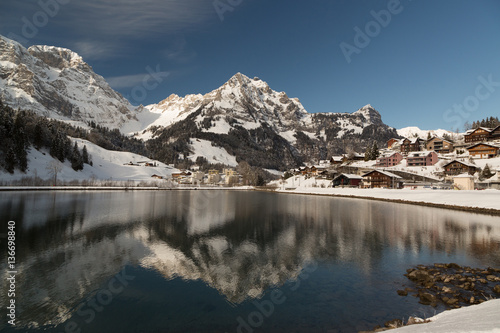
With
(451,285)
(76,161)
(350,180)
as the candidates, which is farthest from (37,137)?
(451,285)

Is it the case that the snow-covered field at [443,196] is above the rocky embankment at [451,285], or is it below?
above

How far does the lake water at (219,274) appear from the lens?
1249 cm

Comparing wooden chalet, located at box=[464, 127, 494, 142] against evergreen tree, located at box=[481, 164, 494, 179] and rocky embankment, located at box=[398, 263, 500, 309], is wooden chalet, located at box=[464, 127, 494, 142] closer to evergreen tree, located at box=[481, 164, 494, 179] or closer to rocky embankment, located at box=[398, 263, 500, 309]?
evergreen tree, located at box=[481, 164, 494, 179]

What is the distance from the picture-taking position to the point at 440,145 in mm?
145750

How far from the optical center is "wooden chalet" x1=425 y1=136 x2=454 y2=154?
142 meters

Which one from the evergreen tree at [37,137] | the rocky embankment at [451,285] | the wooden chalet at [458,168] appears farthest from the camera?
the evergreen tree at [37,137]

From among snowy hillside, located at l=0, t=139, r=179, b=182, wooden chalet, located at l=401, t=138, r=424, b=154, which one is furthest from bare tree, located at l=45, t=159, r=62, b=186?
wooden chalet, located at l=401, t=138, r=424, b=154

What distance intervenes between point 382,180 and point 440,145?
69.7 m

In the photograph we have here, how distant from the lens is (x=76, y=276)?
16953 millimetres

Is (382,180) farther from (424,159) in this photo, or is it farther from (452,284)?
(452,284)

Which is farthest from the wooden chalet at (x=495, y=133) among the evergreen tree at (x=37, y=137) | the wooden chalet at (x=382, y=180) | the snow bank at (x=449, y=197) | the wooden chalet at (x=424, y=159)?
the evergreen tree at (x=37, y=137)

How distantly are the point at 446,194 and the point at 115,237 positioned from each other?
2970 inches

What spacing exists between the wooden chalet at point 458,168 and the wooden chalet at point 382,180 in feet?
55.6

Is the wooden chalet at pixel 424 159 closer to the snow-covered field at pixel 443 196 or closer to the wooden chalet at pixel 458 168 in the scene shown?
the wooden chalet at pixel 458 168
